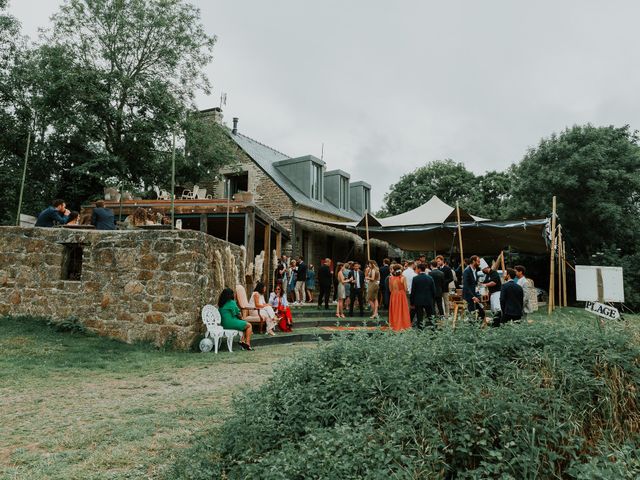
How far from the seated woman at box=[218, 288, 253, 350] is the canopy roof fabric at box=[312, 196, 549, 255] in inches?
292

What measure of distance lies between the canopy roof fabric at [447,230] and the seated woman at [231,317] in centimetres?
742

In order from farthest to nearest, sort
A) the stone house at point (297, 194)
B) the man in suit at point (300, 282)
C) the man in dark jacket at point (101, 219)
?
the stone house at point (297, 194) < the man in suit at point (300, 282) < the man in dark jacket at point (101, 219)

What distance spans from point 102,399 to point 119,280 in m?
3.48

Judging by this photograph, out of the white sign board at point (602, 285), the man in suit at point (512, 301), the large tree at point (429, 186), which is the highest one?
the large tree at point (429, 186)

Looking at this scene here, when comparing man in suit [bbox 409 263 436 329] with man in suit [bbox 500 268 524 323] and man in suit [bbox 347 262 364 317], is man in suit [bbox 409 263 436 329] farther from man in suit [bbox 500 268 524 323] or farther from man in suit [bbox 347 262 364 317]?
man in suit [bbox 347 262 364 317]

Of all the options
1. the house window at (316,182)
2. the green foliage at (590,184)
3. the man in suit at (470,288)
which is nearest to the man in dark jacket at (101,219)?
the man in suit at (470,288)

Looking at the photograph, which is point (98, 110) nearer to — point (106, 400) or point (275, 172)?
point (275, 172)

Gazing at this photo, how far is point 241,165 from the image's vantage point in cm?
2064

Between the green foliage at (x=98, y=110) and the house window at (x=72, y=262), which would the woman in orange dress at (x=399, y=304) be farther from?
the green foliage at (x=98, y=110)

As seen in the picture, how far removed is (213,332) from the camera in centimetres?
786

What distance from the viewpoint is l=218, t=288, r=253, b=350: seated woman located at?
812 cm

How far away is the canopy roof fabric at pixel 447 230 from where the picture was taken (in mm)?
14266

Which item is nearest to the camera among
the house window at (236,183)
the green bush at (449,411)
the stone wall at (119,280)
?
the green bush at (449,411)

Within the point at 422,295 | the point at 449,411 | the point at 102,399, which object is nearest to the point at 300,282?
the point at 422,295
